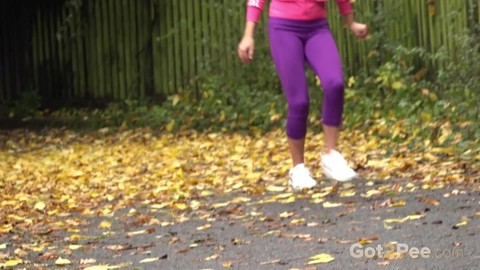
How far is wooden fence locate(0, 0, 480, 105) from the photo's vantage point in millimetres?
16500

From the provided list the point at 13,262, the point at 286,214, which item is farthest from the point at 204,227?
the point at 13,262

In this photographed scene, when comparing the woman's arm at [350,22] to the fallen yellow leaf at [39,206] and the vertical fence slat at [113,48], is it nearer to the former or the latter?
the fallen yellow leaf at [39,206]

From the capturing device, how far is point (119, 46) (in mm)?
18141

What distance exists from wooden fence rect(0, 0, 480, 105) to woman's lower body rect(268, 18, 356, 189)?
710cm

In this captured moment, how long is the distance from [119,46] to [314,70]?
35.8 feet

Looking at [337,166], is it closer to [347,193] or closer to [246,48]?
[347,193]

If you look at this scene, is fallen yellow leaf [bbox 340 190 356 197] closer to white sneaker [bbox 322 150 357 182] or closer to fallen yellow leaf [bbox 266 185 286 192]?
white sneaker [bbox 322 150 357 182]

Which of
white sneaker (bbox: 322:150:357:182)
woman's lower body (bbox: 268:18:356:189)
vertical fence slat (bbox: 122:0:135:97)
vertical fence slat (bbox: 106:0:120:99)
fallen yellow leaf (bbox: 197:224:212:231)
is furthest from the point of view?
vertical fence slat (bbox: 106:0:120:99)

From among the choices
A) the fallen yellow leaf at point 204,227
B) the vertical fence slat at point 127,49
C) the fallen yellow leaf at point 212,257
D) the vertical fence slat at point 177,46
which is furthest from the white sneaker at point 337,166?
the vertical fence slat at point 127,49

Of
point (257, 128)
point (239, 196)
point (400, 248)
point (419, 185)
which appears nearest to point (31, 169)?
point (257, 128)

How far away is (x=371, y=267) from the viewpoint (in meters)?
4.83

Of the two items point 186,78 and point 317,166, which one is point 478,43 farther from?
point 186,78

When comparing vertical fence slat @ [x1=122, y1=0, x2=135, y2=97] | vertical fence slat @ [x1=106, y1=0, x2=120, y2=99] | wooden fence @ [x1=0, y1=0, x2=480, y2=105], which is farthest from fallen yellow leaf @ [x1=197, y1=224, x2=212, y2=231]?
vertical fence slat @ [x1=106, y1=0, x2=120, y2=99]

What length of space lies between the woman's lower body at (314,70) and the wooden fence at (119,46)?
7.10m
